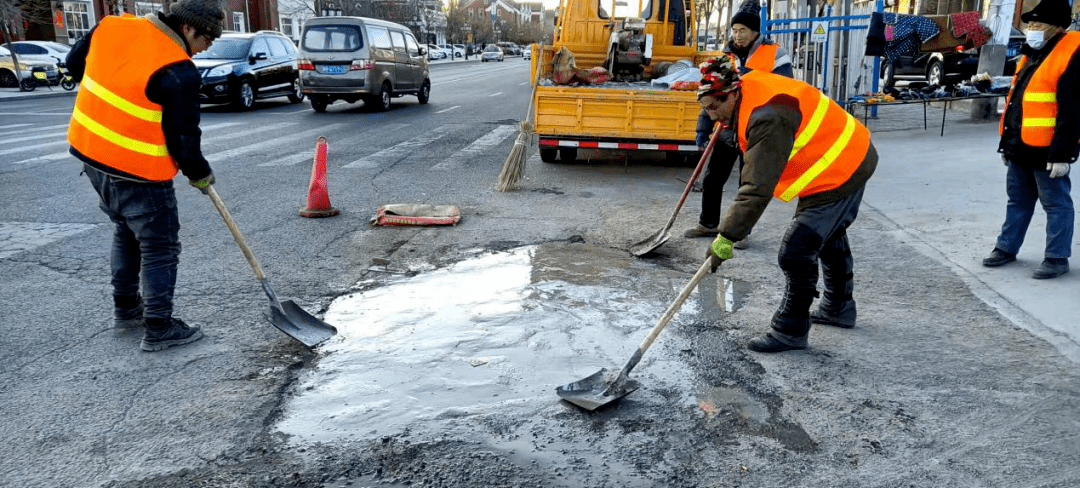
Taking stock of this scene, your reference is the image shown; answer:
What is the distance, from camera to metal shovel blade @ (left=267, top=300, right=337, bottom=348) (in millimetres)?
3793

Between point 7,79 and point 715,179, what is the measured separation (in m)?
24.2

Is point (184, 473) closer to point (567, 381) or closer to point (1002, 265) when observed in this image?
point (567, 381)

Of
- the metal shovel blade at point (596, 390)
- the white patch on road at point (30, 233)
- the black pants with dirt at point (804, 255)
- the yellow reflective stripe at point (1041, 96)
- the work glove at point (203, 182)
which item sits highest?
the yellow reflective stripe at point (1041, 96)

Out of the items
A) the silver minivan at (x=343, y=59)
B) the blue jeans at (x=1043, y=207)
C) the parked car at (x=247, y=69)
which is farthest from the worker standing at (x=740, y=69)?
the parked car at (x=247, y=69)

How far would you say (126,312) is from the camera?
4094mm

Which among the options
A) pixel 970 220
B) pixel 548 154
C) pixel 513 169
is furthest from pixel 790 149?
pixel 548 154

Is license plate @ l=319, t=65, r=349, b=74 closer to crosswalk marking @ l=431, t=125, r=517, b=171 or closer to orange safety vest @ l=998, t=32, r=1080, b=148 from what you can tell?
crosswalk marking @ l=431, t=125, r=517, b=171

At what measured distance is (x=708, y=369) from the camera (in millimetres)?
3598

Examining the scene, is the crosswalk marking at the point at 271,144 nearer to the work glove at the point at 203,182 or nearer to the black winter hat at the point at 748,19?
the work glove at the point at 203,182

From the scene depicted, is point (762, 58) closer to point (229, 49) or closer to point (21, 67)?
point (229, 49)

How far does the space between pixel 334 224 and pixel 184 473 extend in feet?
12.7

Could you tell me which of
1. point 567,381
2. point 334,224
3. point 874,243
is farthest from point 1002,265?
point 334,224

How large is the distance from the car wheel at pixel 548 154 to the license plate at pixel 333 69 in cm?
691

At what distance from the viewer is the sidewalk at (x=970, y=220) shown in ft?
14.3
